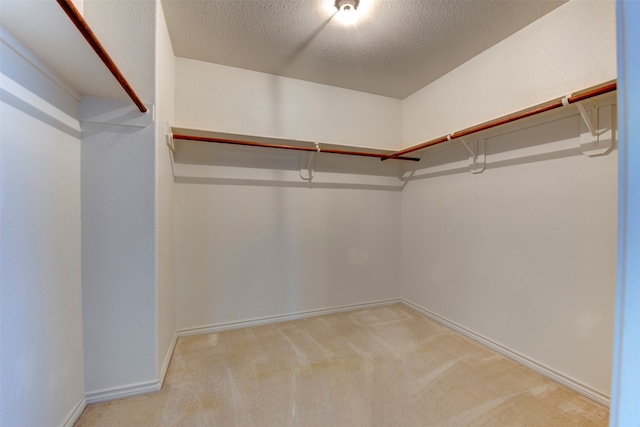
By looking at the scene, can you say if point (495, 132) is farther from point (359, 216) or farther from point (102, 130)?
point (102, 130)

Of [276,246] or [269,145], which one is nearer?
[269,145]

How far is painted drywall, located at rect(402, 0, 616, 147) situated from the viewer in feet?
4.89

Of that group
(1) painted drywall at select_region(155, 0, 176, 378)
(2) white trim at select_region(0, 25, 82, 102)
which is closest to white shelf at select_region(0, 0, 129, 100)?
(2) white trim at select_region(0, 25, 82, 102)

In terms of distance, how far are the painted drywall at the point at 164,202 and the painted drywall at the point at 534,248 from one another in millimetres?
2416

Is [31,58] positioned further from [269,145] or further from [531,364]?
[531,364]

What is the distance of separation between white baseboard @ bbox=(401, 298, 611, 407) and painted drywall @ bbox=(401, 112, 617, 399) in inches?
0.9

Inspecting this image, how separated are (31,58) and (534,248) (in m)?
2.93

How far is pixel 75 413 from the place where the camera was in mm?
1337

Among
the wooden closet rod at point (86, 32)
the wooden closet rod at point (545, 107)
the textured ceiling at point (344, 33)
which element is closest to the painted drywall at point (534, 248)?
the wooden closet rod at point (545, 107)

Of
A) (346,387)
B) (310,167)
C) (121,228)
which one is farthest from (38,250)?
(310,167)

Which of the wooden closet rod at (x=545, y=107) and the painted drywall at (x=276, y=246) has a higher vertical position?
the wooden closet rod at (x=545, y=107)

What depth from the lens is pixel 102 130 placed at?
144 cm

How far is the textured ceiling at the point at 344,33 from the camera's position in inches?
65.6

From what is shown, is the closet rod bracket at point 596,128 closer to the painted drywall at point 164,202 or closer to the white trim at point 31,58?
the painted drywall at point 164,202
